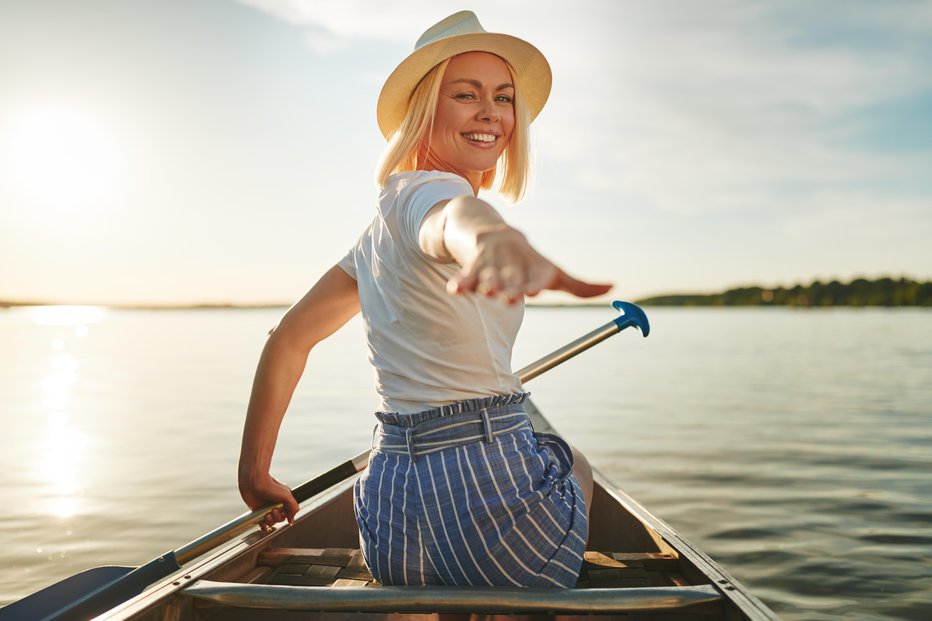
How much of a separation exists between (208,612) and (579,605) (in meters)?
1.03

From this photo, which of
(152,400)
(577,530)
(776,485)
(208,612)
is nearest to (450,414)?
(577,530)

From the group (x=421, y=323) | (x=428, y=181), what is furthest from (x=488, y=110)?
(x=421, y=323)

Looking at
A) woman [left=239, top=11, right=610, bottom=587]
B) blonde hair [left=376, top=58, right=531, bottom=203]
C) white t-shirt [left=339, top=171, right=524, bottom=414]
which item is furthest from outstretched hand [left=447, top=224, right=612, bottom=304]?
blonde hair [left=376, top=58, right=531, bottom=203]

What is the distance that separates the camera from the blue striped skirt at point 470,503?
1647 mm

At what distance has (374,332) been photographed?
174 centimetres

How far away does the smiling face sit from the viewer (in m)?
1.94

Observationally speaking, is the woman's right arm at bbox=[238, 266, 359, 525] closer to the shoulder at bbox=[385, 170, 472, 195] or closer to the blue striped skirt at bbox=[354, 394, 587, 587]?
the blue striped skirt at bbox=[354, 394, 587, 587]

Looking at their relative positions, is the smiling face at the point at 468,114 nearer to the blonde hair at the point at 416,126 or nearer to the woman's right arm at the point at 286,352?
the blonde hair at the point at 416,126

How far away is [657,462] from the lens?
27.5 ft

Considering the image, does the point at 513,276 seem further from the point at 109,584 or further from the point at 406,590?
the point at 109,584

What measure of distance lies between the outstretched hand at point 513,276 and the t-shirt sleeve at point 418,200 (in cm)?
Answer: 50

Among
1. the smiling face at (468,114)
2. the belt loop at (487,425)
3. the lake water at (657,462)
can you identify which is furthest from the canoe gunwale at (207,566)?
the lake water at (657,462)

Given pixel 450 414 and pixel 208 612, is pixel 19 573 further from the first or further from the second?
pixel 450 414

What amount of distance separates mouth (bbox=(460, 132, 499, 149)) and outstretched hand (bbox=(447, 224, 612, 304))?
1.12 m
